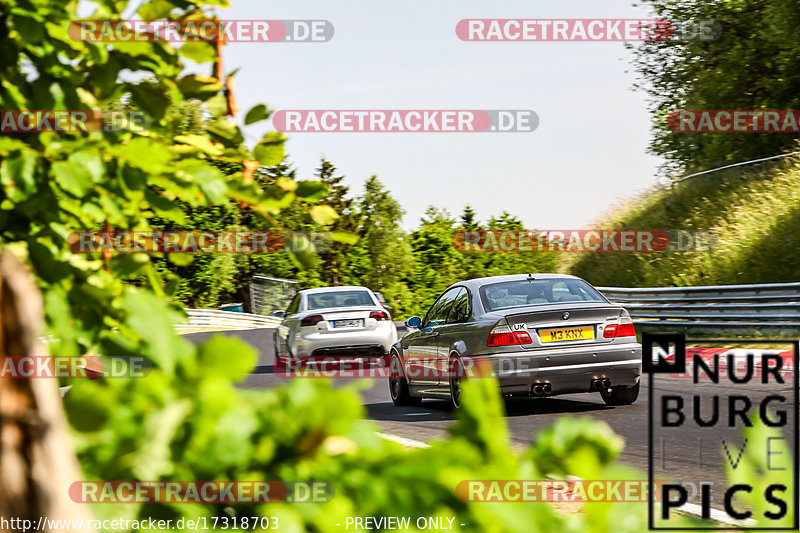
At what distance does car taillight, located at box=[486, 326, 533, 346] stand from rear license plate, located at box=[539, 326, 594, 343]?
179 millimetres

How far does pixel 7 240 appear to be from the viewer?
207cm

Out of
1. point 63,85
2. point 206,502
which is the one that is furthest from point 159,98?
point 206,502

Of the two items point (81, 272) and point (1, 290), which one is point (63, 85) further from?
point (1, 290)

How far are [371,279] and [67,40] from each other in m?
47.3

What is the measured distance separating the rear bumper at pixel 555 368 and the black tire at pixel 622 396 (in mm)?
1032

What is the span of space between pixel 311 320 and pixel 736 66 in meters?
21.5

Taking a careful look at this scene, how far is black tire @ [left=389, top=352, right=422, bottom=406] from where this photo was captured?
42.7ft

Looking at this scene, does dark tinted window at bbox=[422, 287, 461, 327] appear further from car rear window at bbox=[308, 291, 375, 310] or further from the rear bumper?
car rear window at bbox=[308, 291, 375, 310]

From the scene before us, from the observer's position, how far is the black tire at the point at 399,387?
13000 mm

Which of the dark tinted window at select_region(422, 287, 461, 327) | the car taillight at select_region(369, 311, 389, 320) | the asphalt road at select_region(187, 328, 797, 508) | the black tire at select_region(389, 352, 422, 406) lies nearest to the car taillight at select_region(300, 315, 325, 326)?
the car taillight at select_region(369, 311, 389, 320)

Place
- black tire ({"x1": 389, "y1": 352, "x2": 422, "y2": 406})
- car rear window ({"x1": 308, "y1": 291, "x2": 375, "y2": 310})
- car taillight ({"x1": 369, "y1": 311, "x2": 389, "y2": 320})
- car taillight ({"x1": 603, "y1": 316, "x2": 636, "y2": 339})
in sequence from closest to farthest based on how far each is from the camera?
1. car taillight ({"x1": 603, "y1": 316, "x2": 636, "y2": 339})
2. black tire ({"x1": 389, "y1": 352, "x2": 422, "y2": 406})
3. car taillight ({"x1": 369, "y1": 311, "x2": 389, "y2": 320})
4. car rear window ({"x1": 308, "y1": 291, "x2": 375, "y2": 310})

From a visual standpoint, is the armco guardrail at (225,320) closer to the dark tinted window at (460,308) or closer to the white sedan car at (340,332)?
the white sedan car at (340,332)

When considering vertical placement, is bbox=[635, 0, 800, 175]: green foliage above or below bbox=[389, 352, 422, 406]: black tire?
above

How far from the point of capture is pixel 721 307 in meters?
19.7
